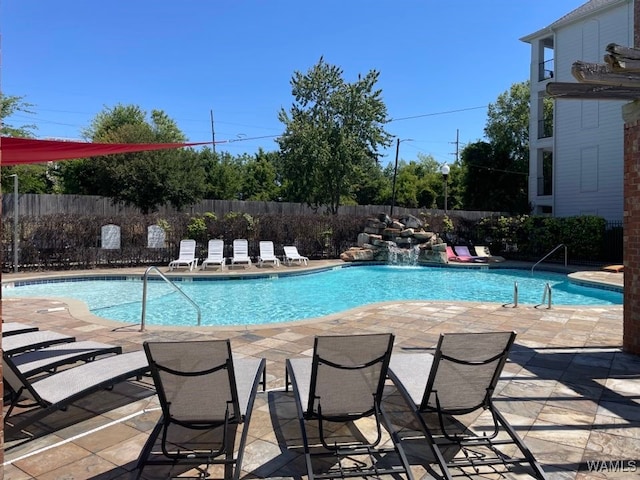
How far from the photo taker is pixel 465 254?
18078 millimetres

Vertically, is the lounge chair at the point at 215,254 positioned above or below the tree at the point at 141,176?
below

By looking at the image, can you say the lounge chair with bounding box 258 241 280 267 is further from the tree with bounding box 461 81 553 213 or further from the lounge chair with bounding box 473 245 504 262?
the tree with bounding box 461 81 553 213

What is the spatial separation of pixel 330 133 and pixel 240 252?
10481mm

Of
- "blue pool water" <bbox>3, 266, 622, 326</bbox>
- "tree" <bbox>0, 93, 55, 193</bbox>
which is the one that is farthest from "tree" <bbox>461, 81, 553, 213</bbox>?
"tree" <bbox>0, 93, 55, 193</bbox>

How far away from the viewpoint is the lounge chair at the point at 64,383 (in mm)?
2938

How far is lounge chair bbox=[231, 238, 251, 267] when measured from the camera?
15.2m

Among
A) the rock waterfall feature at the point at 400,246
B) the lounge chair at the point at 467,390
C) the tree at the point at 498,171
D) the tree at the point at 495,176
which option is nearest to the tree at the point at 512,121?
the tree at the point at 498,171

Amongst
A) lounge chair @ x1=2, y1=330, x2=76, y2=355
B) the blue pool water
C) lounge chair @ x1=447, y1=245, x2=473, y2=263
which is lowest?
the blue pool water

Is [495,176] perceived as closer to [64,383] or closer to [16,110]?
[16,110]

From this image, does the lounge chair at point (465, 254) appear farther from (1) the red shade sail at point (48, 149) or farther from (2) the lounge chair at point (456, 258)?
(1) the red shade sail at point (48, 149)

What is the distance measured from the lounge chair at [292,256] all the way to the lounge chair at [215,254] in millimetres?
2395

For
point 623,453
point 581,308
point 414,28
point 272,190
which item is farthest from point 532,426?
point 272,190

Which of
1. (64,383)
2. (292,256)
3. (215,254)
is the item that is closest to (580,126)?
(292,256)

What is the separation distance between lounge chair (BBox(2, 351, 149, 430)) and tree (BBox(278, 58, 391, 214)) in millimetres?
19774
